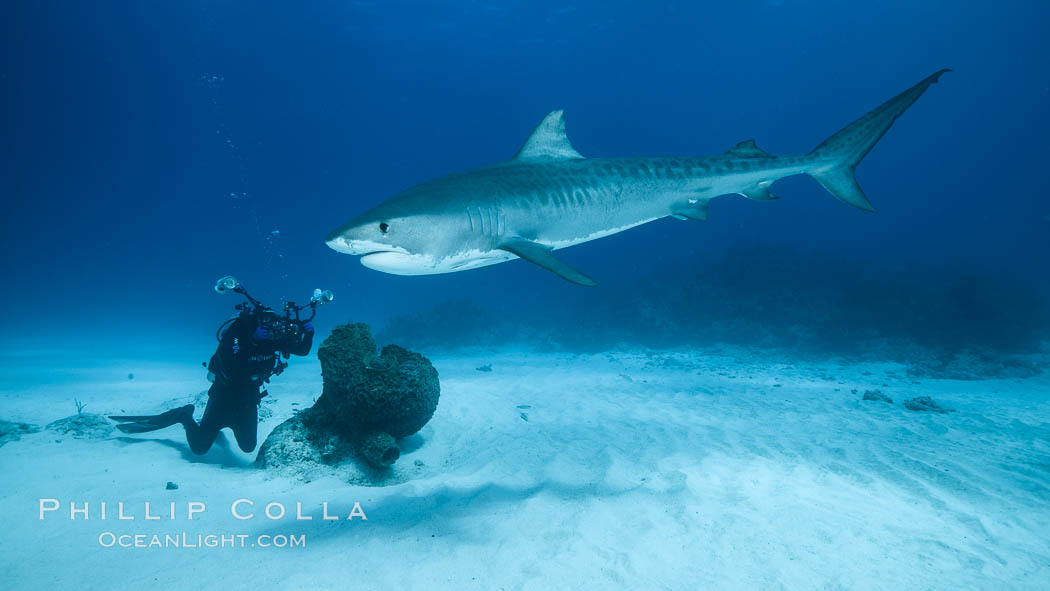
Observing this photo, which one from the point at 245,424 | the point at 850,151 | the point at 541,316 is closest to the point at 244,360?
the point at 245,424

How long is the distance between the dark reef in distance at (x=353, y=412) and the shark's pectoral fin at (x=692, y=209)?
4.17 meters

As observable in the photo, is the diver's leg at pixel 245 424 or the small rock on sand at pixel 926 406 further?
the small rock on sand at pixel 926 406

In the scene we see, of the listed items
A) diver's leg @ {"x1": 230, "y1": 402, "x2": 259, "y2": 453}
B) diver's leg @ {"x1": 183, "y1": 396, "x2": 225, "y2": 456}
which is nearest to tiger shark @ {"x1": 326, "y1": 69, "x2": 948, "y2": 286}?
diver's leg @ {"x1": 230, "y1": 402, "x2": 259, "y2": 453}

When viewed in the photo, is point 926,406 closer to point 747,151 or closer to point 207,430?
point 747,151

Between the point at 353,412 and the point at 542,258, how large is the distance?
3.45 meters

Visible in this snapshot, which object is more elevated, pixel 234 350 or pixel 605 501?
pixel 234 350

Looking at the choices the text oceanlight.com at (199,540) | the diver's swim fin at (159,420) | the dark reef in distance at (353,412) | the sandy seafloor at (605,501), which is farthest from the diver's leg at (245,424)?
the text oceanlight.com at (199,540)

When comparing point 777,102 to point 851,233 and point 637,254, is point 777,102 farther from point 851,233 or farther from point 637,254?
point 637,254

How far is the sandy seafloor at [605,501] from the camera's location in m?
2.96

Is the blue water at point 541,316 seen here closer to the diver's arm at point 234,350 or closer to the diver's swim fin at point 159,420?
the diver's swim fin at point 159,420

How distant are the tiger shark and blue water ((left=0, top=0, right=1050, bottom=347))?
48.9ft

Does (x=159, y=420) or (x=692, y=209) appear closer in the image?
(x=692, y=209)

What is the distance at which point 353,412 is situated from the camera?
519 cm

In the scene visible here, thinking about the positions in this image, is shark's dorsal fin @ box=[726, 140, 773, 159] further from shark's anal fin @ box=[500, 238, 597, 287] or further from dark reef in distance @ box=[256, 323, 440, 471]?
dark reef in distance @ box=[256, 323, 440, 471]
